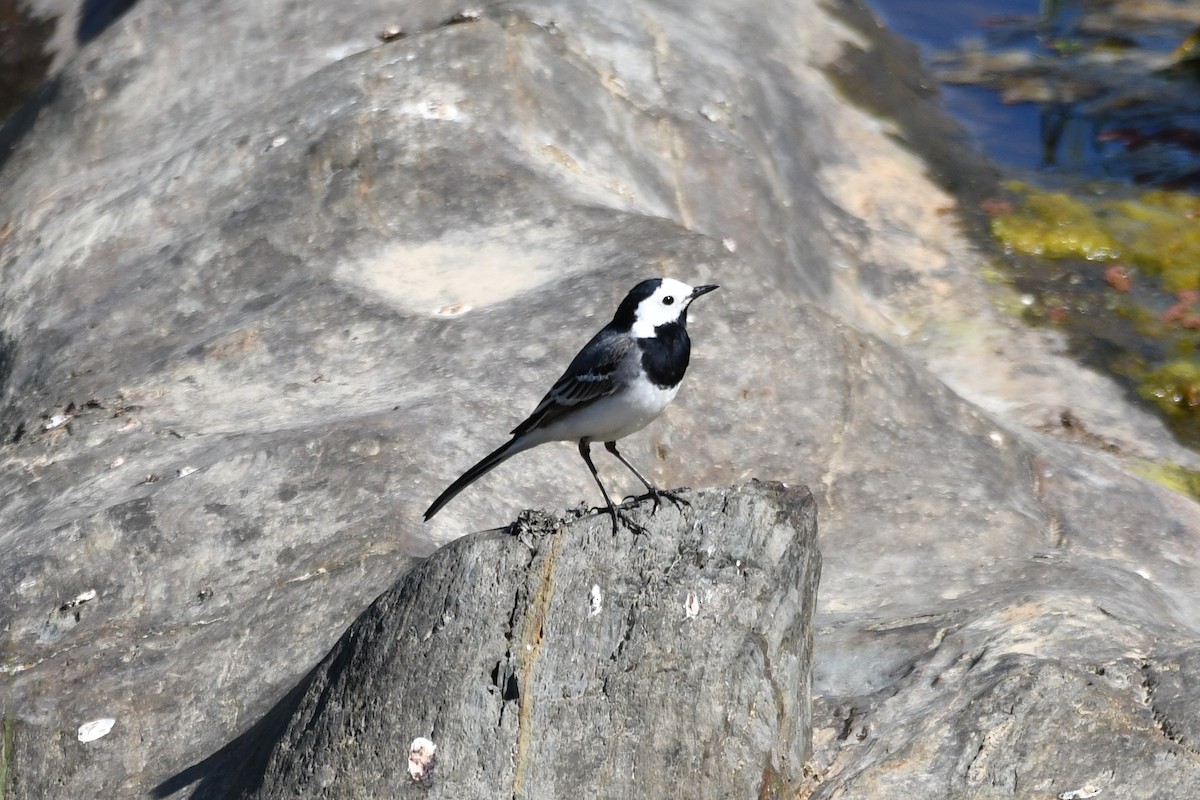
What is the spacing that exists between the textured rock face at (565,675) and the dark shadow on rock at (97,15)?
10.1 m

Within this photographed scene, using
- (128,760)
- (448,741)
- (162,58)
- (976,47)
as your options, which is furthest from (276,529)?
(976,47)

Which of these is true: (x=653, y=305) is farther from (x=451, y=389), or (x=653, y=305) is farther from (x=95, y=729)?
(x=95, y=729)

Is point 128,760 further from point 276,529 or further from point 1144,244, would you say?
point 1144,244

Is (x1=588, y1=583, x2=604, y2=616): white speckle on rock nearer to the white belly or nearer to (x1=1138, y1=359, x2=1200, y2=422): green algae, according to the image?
the white belly

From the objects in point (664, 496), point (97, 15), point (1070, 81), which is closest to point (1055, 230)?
point (1070, 81)

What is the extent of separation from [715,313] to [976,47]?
40.0ft

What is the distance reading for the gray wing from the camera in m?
6.89

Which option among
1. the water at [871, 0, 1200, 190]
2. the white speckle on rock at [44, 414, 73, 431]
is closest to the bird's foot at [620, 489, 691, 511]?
the white speckle on rock at [44, 414, 73, 431]

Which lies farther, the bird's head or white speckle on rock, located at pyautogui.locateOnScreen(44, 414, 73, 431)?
white speckle on rock, located at pyautogui.locateOnScreen(44, 414, 73, 431)

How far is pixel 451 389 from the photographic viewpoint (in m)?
8.45

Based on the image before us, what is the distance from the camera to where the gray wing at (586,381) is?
689 cm

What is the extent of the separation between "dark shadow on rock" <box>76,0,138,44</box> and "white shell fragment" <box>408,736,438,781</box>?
34.5 feet

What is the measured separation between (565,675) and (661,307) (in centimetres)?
199

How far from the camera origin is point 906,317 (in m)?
13.9
